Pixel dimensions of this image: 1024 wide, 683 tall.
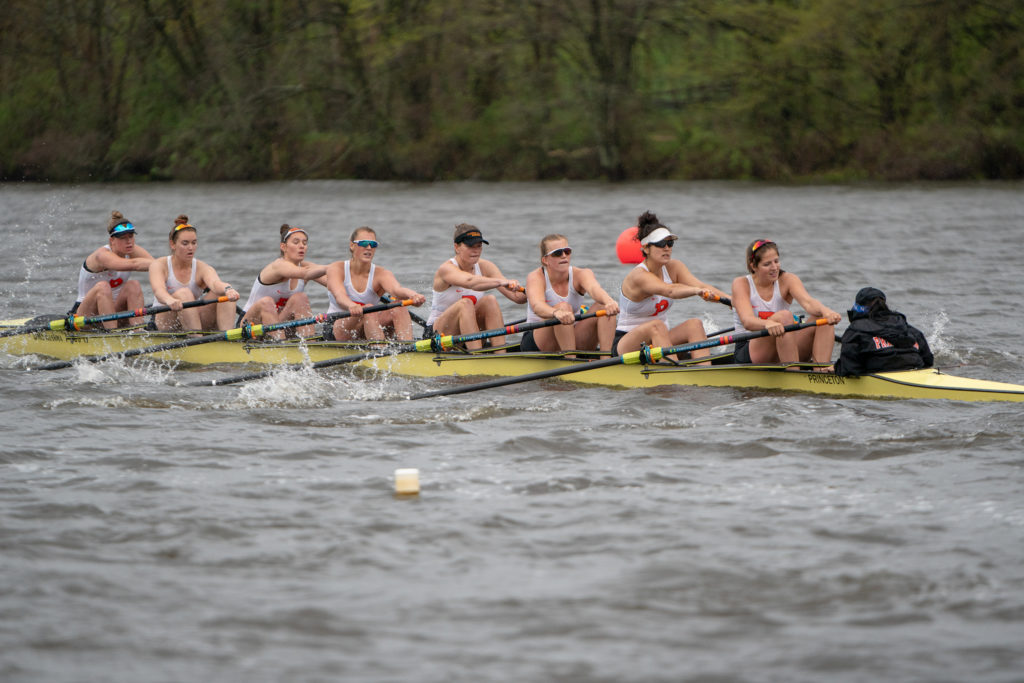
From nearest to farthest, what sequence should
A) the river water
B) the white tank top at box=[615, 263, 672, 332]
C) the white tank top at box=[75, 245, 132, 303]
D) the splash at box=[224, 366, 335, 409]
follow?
the river water, the splash at box=[224, 366, 335, 409], the white tank top at box=[615, 263, 672, 332], the white tank top at box=[75, 245, 132, 303]

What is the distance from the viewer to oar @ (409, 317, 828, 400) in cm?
890

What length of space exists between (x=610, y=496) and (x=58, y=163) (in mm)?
33555

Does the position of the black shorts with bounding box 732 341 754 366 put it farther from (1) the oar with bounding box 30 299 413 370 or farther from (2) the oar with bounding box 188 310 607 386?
(1) the oar with bounding box 30 299 413 370

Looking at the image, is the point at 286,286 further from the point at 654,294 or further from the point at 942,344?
the point at 942,344

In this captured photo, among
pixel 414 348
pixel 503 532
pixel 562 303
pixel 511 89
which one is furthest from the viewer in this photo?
pixel 511 89

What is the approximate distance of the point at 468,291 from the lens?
34.7 ft

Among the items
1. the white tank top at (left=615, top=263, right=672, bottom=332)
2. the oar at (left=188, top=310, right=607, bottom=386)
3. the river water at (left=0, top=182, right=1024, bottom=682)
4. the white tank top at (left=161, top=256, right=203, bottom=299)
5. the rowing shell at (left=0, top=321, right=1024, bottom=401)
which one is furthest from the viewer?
the white tank top at (left=161, top=256, right=203, bottom=299)

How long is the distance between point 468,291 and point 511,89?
992 inches

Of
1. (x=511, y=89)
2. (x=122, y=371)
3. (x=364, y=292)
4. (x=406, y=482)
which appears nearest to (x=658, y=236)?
(x=364, y=292)

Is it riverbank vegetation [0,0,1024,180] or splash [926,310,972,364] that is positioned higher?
riverbank vegetation [0,0,1024,180]

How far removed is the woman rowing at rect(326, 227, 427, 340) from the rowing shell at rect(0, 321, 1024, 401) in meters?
0.36

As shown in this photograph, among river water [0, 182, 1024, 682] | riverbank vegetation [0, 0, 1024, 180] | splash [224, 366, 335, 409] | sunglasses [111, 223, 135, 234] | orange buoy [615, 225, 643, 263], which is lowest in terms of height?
river water [0, 182, 1024, 682]

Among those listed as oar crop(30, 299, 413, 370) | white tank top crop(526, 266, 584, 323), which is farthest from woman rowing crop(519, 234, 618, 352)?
oar crop(30, 299, 413, 370)

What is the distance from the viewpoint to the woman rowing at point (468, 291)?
10141mm
